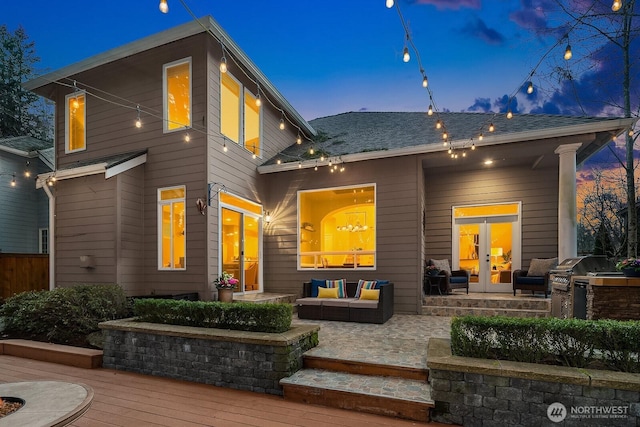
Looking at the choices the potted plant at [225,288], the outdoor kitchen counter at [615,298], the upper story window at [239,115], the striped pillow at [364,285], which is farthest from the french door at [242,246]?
the outdoor kitchen counter at [615,298]

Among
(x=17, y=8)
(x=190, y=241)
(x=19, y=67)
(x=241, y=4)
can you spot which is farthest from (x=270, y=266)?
(x=17, y=8)

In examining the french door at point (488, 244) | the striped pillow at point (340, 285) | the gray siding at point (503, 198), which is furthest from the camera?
the french door at point (488, 244)

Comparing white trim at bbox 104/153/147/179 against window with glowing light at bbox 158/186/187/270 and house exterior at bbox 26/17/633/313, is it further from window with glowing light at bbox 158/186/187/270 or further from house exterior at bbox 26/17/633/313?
window with glowing light at bbox 158/186/187/270

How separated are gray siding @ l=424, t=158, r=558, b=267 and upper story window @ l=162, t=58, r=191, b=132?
6308mm

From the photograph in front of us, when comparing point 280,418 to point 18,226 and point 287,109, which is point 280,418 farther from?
point 18,226

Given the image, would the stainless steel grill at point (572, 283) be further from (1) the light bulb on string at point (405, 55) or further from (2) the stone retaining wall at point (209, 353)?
(1) the light bulb on string at point (405, 55)

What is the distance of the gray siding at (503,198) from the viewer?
827 cm

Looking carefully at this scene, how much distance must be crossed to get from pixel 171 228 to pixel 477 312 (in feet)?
22.4

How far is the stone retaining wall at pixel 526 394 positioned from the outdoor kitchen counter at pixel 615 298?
6.05 ft

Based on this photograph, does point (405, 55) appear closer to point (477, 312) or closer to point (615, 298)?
point (615, 298)

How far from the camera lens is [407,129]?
930 centimetres

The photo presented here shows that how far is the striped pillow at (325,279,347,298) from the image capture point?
24.6ft

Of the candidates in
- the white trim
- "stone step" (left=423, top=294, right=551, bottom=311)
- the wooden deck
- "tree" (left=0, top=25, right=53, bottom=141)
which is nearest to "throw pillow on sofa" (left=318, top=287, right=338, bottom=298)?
"stone step" (left=423, top=294, right=551, bottom=311)

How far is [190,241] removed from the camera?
6.91 m
